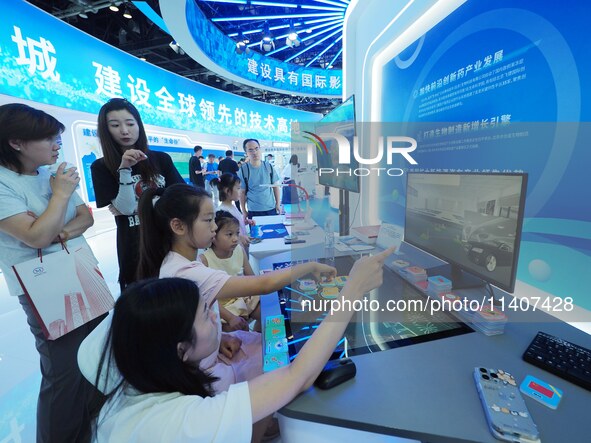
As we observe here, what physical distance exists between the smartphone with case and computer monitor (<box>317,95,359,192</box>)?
1.05 meters

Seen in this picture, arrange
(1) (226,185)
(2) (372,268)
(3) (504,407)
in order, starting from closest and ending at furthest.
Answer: (3) (504,407), (2) (372,268), (1) (226,185)

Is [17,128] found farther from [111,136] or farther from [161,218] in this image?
[161,218]

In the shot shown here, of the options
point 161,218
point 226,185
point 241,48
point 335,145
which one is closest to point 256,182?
point 226,185

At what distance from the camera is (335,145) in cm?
176

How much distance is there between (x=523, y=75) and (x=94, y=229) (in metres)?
5.41

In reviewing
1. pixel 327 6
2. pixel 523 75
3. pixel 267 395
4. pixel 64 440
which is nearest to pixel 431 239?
pixel 267 395

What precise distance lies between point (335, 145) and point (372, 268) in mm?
1187

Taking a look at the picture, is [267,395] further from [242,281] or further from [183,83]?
[183,83]

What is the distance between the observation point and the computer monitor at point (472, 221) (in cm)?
71

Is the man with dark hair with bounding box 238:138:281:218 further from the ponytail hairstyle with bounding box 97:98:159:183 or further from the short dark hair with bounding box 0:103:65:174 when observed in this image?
the short dark hair with bounding box 0:103:65:174

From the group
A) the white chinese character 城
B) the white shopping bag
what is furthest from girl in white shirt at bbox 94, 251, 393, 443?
the white chinese character 城

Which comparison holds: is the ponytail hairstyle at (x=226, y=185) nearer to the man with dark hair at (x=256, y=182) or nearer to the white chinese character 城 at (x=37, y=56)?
the man with dark hair at (x=256, y=182)

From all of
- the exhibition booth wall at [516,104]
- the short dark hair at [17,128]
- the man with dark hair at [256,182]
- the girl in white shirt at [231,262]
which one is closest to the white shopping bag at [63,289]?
the short dark hair at [17,128]

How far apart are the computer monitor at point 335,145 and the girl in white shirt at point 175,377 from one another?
1014mm
